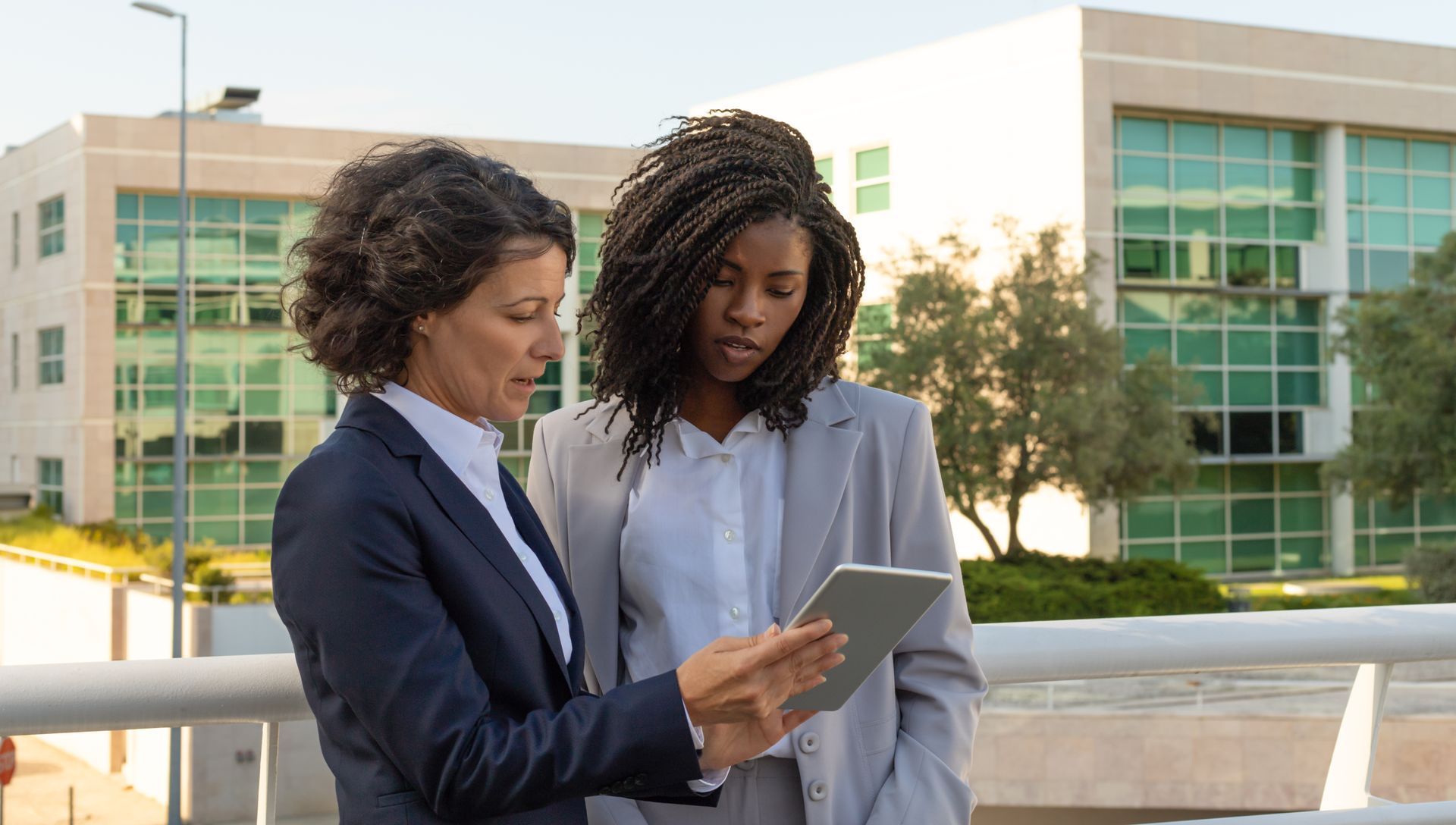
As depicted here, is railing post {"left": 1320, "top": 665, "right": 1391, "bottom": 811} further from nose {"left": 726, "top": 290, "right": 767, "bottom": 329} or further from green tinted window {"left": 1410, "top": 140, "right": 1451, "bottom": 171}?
green tinted window {"left": 1410, "top": 140, "right": 1451, "bottom": 171}

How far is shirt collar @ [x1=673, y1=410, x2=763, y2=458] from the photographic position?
235 cm

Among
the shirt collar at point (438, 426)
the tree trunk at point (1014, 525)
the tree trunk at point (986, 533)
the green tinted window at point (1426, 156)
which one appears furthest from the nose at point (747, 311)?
the green tinted window at point (1426, 156)

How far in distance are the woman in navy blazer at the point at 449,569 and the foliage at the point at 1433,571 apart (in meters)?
24.3

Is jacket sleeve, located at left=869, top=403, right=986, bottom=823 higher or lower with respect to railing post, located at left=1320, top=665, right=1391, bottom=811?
higher

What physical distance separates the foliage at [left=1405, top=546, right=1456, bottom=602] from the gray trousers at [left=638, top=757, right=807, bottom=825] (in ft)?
77.6

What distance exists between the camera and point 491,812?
1586 millimetres

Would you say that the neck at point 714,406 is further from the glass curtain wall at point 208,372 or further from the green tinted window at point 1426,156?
the glass curtain wall at point 208,372

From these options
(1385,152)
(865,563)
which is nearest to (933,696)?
(865,563)

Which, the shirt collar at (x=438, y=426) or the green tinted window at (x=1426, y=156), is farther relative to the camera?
the green tinted window at (x=1426, y=156)

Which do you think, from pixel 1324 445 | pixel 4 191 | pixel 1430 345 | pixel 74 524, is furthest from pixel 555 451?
pixel 4 191

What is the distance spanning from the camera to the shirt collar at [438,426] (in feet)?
5.74

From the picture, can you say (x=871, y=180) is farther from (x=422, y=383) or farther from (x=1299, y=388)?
(x=422, y=383)

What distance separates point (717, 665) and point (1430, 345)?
27.0 meters

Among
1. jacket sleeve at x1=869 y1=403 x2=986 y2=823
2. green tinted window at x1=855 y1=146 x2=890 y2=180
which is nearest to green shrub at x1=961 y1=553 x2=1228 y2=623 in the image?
green tinted window at x1=855 y1=146 x2=890 y2=180
